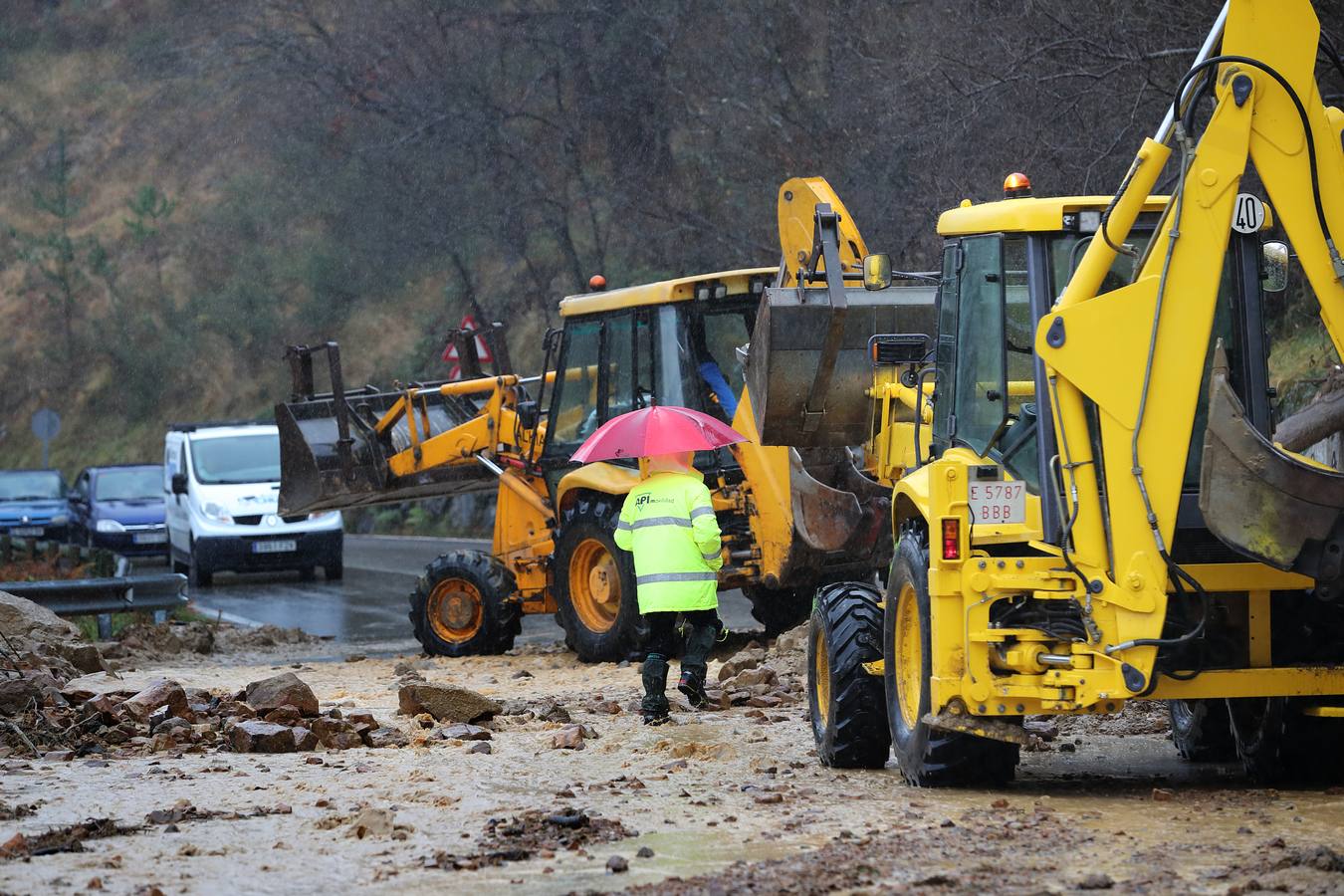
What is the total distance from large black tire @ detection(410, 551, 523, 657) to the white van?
31.1ft

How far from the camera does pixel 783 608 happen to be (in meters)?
15.4

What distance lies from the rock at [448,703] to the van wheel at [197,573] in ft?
48.4

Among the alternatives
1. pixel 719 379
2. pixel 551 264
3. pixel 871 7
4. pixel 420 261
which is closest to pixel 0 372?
pixel 420 261

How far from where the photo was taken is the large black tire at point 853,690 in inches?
353

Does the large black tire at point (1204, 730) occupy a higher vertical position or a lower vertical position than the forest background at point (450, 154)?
lower

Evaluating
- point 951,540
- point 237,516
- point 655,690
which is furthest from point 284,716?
point 237,516

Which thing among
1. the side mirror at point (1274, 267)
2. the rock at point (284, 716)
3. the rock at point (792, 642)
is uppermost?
the side mirror at point (1274, 267)

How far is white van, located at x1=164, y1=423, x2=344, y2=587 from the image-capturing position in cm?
2506

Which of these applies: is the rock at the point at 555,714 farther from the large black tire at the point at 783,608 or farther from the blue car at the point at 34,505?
the blue car at the point at 34,505

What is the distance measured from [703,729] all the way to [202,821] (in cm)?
357

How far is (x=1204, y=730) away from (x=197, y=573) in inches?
725

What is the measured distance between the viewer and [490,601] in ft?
51.2

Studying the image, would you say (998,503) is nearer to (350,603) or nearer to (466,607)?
(466,607)

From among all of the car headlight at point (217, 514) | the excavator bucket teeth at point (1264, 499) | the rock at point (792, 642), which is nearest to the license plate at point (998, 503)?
the excavator bucket teeth at point (1264, 499)
